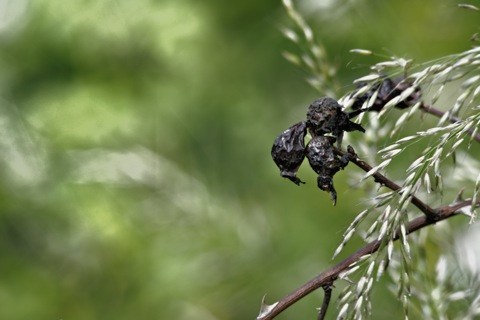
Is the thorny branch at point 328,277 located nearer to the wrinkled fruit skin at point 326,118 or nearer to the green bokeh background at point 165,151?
the wrinkled fruit skin at point 326,118

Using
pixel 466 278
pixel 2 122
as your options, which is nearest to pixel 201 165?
pixel 2 122

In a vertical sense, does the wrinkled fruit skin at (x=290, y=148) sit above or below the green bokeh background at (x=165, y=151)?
below

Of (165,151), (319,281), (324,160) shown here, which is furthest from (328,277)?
(165,151)

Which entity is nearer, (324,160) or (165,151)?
(324,160)

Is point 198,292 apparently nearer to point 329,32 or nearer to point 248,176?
point 248,176

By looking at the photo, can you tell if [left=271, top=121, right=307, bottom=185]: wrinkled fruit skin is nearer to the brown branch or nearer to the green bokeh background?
the brown branch

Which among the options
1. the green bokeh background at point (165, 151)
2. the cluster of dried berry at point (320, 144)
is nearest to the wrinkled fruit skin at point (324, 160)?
the cluster of dried berry at point (320, 144)

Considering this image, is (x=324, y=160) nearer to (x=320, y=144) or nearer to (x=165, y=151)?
(x=320, y=144)
